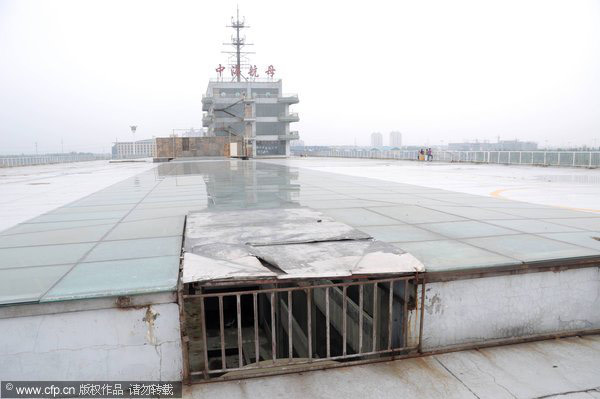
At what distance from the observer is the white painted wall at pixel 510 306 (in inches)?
168

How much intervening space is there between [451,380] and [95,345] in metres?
3.16

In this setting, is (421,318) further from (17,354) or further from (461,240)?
(17,354)

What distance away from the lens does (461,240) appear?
5.45 meters

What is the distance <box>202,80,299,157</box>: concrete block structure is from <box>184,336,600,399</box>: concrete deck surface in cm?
7803

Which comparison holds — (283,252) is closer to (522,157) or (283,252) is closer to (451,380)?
(451,380)

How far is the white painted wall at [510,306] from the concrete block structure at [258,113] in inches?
3054

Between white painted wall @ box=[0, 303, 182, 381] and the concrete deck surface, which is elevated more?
white painted wall @ box=[0, 303, 182, 381]

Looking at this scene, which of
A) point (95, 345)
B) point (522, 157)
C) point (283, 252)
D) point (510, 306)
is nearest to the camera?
point (95, 345)

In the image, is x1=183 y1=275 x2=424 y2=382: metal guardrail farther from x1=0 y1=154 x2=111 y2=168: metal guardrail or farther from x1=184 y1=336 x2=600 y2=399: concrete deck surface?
x1=0 y1=154 x2=111 y2=168: metal guardrail

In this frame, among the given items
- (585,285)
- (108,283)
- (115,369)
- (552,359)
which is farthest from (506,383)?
(108,283)

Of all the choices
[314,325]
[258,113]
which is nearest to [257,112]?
[258,113]

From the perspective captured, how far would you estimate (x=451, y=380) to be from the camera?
3695 mm

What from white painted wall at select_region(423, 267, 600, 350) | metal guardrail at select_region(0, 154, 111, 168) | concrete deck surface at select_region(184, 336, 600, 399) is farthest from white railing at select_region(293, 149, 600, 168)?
metal guardrail at select_region(0, 154, 111, 168)

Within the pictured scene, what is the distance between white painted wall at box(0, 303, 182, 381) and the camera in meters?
3.48
